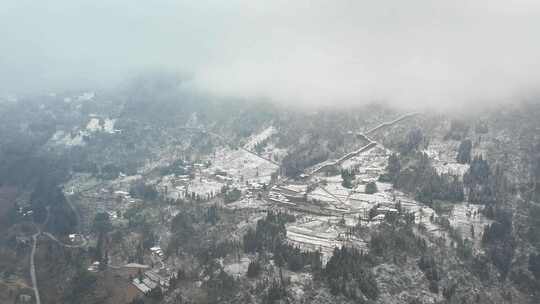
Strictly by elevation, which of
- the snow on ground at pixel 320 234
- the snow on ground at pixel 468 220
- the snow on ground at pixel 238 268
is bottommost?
the snow on ground at pixel 238 268

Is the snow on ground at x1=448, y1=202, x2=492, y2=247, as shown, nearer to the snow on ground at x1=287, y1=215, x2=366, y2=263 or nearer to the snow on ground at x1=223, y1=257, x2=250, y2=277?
the snow on ground at x1=287, y1=215, x2=366, y2=263

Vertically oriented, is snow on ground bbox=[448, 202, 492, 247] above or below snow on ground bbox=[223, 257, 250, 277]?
Answer: above

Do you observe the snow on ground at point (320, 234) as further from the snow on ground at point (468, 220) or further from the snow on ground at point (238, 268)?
the snow on ground at point (468, 220)

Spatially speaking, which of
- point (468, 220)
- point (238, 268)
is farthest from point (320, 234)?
point (468, 220)

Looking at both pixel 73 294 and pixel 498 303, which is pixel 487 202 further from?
pixel 73 294

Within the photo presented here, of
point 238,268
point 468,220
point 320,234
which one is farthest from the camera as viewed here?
point 468,220

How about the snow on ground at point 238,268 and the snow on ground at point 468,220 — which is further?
the snow on ground at point 468,220

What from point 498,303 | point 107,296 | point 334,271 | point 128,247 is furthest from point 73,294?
point 498,303

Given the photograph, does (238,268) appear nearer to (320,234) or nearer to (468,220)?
(320,234)

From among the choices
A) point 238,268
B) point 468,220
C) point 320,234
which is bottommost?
point 238,268

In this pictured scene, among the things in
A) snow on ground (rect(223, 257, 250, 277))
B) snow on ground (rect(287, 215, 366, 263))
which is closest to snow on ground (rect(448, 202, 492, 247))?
snow on ground (rect(287, 215, 366, 263))

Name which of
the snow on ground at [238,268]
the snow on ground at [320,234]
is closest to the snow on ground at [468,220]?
the snow on ground at [320,234]
